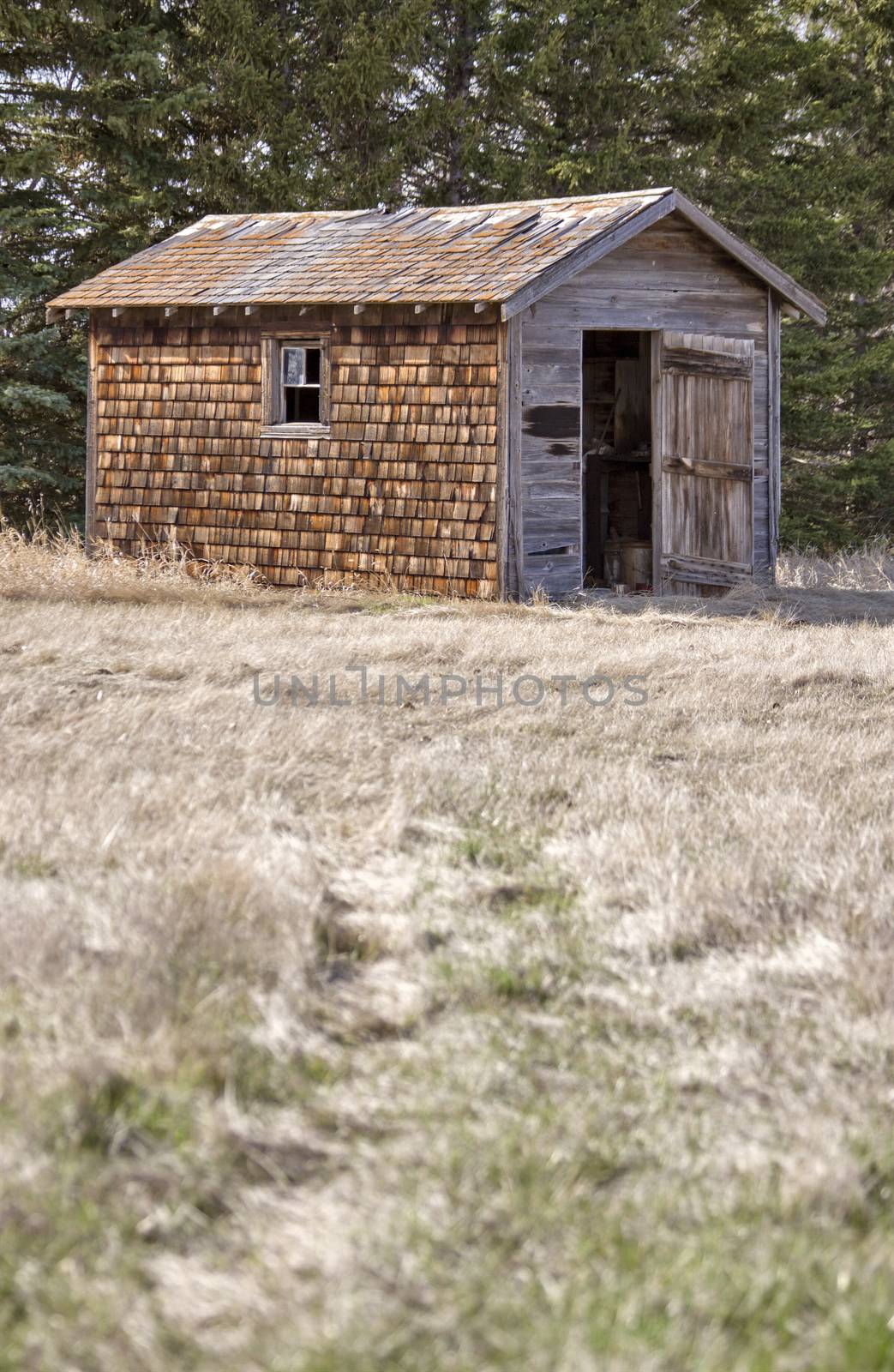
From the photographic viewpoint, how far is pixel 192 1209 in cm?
282

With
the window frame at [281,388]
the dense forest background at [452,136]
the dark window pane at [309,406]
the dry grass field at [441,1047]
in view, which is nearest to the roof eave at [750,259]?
the window frame at [281,388]

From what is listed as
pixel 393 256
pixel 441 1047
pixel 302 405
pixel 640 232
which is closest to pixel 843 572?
pixel 640 232

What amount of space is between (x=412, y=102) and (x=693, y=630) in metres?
14.0

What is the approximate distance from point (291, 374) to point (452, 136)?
893 centimetres

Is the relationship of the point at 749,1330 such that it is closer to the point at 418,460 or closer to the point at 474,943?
the point at 474,943

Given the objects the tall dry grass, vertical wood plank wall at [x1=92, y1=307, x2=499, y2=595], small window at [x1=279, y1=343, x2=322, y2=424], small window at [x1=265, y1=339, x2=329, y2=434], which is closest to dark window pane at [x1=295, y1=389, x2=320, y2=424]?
small window at [x1=279, y1=343, x2=322, y2=424]

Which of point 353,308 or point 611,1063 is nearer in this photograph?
point 611,1063

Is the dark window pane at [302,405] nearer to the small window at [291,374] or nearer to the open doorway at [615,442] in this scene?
the small window at [291,374]

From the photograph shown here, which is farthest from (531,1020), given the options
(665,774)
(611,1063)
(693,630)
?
(693,630)

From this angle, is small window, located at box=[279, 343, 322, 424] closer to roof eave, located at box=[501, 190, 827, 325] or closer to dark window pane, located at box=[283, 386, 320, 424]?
dark window pane, located at box=[283, 386, 320, 424]

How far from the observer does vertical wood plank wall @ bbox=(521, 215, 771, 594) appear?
44.5 ft

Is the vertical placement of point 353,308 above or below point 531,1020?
above

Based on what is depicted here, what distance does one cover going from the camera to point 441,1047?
357 cm

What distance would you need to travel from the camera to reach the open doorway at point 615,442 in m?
17.2
